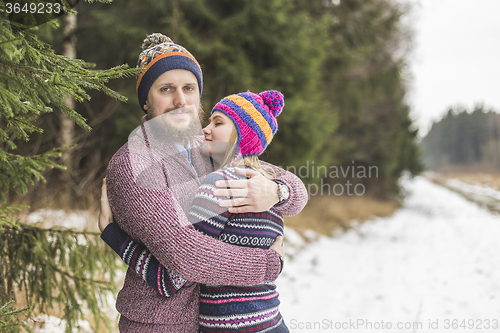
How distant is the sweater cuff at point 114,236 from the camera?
134 cm

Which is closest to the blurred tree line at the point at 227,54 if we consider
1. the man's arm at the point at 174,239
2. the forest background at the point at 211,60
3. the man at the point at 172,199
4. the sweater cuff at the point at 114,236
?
the forest background at the point at 211,60

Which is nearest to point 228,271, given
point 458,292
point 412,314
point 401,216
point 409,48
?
point 412,314

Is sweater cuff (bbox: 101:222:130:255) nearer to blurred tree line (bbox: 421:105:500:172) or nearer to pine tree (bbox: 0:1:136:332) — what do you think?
pine tree (bbox: 0:1:136:332)

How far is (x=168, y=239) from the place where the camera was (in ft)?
3.90

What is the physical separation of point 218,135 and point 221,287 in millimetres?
725

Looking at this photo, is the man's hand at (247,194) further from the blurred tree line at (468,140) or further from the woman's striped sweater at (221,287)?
the blurred tree line at (468,140)

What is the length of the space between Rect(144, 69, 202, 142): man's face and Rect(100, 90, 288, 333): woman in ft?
0.38

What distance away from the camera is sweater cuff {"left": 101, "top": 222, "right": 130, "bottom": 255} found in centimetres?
134

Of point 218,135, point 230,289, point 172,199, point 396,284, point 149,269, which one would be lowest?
point 396,284

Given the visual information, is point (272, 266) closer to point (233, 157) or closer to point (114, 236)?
point (233, 157)

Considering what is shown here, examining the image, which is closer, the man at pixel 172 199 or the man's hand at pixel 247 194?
the man at pixel 172 199

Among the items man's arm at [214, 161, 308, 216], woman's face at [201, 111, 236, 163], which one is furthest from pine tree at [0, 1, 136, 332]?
man's arm at [214, 161, 308, 216]

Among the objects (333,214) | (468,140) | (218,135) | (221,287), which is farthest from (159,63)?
(468,140)

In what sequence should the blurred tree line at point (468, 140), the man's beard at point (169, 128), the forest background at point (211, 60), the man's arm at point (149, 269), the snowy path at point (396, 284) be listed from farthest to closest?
1. the blurred tree line at point (468, 140)
2. the forest background at point (211, 60)
3. the snowy path at point (396, 284)
4. the man's beard at point (169, 128)
5. the man's arm at point (149, 269)
